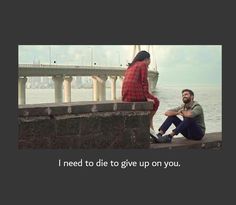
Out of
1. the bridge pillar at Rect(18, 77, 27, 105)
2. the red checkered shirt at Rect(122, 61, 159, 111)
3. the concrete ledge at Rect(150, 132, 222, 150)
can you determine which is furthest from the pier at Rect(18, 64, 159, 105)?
the red checkered shirt at Rect(122, 61, 159, 111)

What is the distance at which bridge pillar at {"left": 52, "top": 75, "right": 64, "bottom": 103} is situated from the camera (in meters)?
38.5

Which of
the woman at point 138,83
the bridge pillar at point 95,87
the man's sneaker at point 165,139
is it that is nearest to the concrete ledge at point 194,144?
the man's sneaker at point 165,139

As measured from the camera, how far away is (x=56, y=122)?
577 cm

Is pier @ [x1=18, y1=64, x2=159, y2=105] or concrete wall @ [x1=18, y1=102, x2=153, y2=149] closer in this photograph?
concrete wall @ [x1=18, y1=102, x2=153, y2=149]

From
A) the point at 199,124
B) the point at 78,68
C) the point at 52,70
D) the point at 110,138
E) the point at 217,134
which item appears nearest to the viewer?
the point at 110,138

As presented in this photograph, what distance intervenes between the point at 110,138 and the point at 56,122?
0.82 m

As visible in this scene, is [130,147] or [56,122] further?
[130,147]

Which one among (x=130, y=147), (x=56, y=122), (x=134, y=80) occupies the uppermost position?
(x=134, y=80)

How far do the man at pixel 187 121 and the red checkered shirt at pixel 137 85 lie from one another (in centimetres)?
47

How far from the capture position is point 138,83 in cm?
641

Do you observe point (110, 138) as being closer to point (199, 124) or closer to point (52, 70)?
point (199, 124)

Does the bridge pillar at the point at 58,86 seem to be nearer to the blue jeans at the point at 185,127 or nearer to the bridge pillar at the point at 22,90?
the bridge pillar at the point at 22,90

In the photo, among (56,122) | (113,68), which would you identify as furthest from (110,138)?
(113,68)

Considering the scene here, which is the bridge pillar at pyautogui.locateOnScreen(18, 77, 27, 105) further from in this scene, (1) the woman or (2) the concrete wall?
(2) the concrete wall
